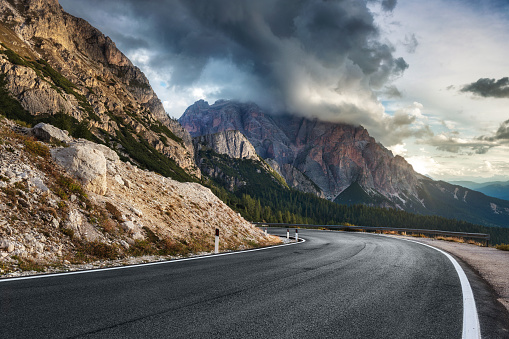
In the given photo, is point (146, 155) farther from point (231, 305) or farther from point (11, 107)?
point (231, 305)

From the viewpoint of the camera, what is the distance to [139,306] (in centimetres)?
444

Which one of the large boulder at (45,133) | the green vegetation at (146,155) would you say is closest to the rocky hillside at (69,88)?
the green vegetation at (146,155)

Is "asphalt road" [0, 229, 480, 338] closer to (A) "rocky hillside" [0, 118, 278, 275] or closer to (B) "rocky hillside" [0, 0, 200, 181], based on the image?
(A) "rocky hillside" [0, 118, 278, 275]

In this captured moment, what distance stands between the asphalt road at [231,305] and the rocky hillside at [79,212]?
98.4 inches

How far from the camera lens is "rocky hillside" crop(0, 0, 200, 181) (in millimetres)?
108438

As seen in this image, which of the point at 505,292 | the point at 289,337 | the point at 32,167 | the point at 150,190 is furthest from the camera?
the point at 150,190

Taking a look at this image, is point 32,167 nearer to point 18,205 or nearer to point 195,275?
point 18,205

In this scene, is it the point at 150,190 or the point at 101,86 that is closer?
the point at 150,190

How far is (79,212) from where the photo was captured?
10.4 meters

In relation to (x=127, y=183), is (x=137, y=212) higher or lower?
lower

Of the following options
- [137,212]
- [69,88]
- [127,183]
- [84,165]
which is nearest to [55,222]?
[137,212]

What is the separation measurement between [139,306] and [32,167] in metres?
9.66

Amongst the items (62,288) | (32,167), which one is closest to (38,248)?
(62,288)

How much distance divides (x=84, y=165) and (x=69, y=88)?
526ft
